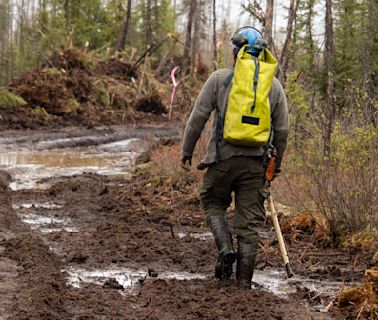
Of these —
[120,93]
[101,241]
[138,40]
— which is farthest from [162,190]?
[138,40]

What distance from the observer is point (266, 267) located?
716 cm

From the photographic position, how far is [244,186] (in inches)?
245

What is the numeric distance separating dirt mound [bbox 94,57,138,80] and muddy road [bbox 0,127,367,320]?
1947 cm

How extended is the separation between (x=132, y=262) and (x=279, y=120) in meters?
2.14

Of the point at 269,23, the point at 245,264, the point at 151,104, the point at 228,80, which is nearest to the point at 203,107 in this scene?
the point at 228,80

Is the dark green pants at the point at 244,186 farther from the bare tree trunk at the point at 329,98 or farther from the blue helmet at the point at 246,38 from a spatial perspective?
the bare tree trunk at the point at 329,98

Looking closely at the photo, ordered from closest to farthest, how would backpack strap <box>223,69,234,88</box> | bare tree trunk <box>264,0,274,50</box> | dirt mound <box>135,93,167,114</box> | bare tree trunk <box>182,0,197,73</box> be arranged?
backpack strap <box>223,69,234,88</box>
bare tree trunk <box>264,0,274,50</box>
dirt mound <box>135,93,167,114</box>
bare tree trunk <box>182,0,197,73</box>

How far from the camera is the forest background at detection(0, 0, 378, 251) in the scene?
7.82m

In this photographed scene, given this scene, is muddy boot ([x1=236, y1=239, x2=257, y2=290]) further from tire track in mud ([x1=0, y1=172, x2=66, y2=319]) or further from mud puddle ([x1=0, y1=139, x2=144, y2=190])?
mud puddle ([x1=0, y1=139, x2=144, y2=190])

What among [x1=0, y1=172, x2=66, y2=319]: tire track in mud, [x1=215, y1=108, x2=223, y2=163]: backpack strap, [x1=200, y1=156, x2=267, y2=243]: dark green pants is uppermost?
[x1=215, y1=108, x2=223, y2=163]: backpack strap

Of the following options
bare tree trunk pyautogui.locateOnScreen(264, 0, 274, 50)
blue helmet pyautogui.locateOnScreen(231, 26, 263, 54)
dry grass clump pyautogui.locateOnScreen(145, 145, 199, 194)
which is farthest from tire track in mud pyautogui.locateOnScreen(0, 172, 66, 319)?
bare tree trunk pyautogui.locateOnScreen(264, 0, 274, 50)

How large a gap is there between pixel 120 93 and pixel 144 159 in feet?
47.1

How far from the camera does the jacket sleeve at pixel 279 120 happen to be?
615 centimetres

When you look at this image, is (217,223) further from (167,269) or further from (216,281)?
(167,269)
